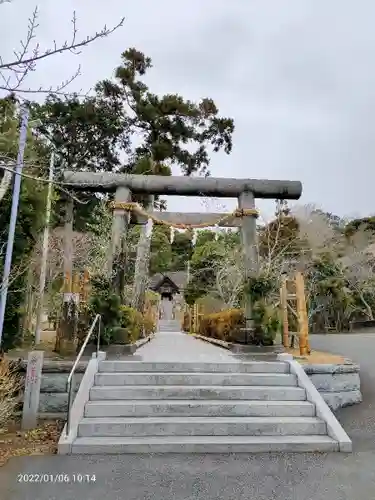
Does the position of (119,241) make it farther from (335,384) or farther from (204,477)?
(204,477)

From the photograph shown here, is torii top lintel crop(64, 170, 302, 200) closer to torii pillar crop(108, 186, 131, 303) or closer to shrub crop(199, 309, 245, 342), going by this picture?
torii pillar crop(108, 186, 131, 303)

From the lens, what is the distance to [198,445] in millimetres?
4273

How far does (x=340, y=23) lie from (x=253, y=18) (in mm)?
1402

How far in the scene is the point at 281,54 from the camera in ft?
23.8

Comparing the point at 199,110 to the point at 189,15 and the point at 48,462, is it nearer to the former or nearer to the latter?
the point at 189,15

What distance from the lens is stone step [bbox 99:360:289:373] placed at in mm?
5742

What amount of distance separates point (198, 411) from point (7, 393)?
2353 millimetres

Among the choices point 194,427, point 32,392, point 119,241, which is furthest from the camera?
point 119,241

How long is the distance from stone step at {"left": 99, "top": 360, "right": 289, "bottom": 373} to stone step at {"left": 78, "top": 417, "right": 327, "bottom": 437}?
3.43 ft

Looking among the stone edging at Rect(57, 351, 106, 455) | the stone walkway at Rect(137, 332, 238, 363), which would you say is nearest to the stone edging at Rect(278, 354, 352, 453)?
the stone walkway at Rect(137, 332, 238, 363)

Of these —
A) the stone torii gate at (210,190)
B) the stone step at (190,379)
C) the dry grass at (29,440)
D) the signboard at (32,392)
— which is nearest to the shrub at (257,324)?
the stone torii gate at (210,190)

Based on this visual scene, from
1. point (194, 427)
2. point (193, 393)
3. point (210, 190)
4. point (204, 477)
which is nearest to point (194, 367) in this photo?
point (193, 393)

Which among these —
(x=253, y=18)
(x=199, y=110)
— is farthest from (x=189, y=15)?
(x=199, y=110)

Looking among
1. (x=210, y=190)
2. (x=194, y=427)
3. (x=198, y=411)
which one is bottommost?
(x=194, y=427)
